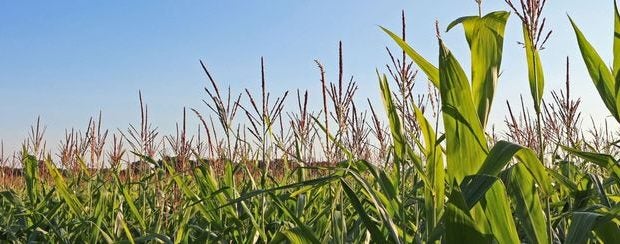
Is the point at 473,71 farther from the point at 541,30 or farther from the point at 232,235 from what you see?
the point at 232,235

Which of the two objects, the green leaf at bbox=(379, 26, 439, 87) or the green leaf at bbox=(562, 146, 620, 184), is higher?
the green leaf at bbox=(379, 26, 439, 87)

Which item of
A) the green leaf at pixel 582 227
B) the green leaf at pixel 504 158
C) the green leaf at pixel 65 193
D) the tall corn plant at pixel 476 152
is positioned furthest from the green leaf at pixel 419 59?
the green leaf at pixel 65 193

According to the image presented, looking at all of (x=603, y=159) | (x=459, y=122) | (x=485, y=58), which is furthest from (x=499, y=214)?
(x=603, y=159)

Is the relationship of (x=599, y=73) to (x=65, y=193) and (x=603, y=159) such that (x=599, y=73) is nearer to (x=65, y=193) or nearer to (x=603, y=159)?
(x=603, y=159)

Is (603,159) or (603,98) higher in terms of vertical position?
(603,98)

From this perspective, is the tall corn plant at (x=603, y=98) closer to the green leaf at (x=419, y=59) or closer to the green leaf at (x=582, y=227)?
the green leaf at (x=582, y=227)

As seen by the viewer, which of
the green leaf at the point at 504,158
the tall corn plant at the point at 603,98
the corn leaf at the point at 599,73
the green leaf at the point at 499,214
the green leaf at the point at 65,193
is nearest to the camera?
the green leaf at the point at 504,158

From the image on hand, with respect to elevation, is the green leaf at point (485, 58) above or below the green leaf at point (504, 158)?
above

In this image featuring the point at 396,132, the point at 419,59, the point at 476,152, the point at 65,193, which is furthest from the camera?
the point at 65,193

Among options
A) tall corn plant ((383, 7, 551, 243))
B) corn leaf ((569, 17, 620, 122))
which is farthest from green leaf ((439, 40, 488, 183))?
corn leaf ((569, 17, 620, 122))

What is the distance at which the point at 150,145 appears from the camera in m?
3.41

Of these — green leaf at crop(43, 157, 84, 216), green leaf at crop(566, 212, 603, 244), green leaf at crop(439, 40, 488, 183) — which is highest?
green leaf at crop(439, 40, 488, 183)

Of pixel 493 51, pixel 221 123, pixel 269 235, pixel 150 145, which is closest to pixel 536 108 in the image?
pixel 493 51

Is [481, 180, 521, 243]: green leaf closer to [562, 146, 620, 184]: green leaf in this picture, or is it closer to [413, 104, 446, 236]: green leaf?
[413, 104, 446, 236]: green leaf
